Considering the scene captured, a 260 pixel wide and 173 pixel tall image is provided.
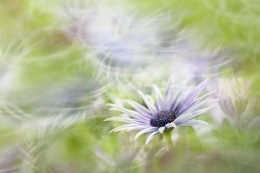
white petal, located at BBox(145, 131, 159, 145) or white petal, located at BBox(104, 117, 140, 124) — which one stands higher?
white petal, located at BBox(104, 117, 140, 124)

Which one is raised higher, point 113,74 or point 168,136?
point 113,74

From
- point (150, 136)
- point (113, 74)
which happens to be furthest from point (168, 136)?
point (113, 74)

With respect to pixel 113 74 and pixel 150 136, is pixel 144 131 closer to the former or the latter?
pixel 150 136

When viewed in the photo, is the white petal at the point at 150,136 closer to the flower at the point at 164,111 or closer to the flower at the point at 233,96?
the flower at the point at 164,111

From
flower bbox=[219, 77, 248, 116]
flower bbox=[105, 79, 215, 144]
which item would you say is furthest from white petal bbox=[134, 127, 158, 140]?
flower bbox=[219, 77, 248, 116]

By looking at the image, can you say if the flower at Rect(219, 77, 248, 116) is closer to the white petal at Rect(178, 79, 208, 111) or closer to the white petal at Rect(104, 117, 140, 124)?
the white petal at Rect(178, 79, 208, 111)

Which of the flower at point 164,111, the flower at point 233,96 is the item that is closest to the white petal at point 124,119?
the flower at point 164,111

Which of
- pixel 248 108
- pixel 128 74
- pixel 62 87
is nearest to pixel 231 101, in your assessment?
pixel 248 108
